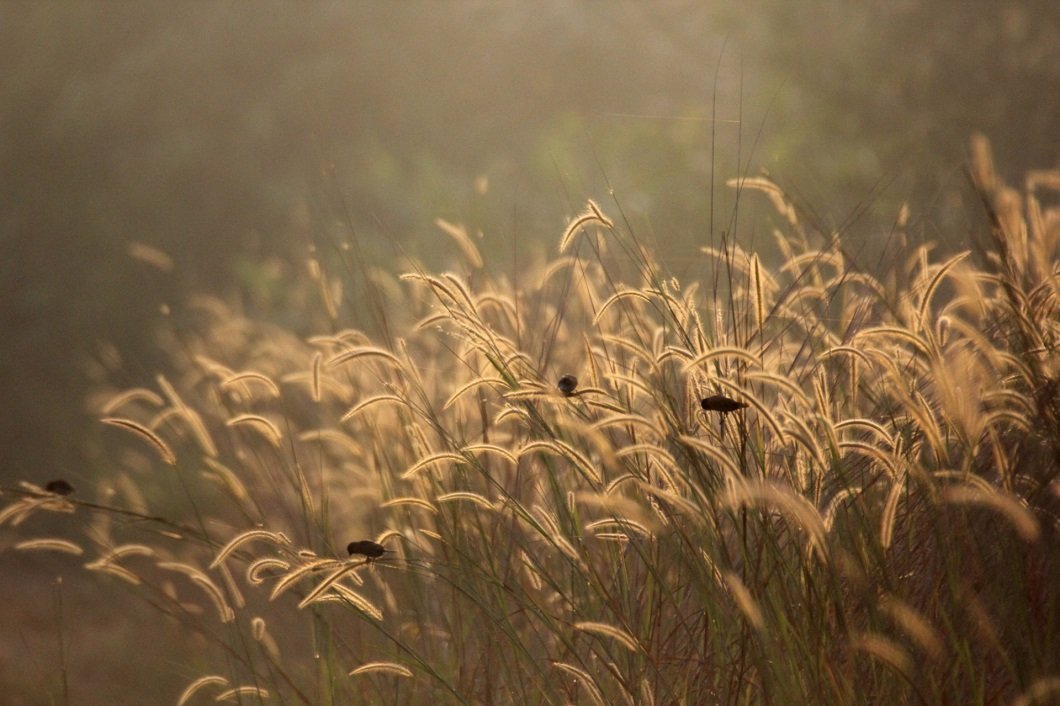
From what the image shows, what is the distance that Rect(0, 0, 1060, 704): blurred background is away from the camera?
9.45m

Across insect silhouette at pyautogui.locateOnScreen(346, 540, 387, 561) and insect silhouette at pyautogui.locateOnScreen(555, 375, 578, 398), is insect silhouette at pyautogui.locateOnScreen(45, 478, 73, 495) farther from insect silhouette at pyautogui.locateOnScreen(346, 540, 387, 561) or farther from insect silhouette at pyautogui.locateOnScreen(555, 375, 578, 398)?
insect silhouette at pyautogui.locateOnScreen(555, 375, 578, 398)

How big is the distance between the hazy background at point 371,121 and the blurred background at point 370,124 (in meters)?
0.03

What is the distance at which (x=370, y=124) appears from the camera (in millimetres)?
10742

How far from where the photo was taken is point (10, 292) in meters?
9.45

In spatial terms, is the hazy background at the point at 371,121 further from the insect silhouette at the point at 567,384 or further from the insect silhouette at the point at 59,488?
the insect silhouette at the point at 567,384

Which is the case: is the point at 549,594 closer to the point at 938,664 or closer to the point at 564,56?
the point at 938,664

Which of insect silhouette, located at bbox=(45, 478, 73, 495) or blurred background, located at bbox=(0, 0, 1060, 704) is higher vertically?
blurred background, located at bbox=(0, 0, 1060, 704)

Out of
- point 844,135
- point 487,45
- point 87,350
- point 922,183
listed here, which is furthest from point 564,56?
point 87,350

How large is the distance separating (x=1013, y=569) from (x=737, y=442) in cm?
50

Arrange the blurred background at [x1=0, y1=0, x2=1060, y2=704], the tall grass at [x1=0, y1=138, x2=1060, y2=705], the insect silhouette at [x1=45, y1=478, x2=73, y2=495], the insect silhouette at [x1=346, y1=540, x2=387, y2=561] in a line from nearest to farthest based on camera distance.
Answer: the tall grass at [x1=0, y1=138, x2=1060, y2=705]
the insect silhouette at [x1=346, y1=540, x2=387, y2=561]
the insect silhouette at [x1=45, y1=478, x2=73, y2=495]
the blurred background at [x1=0, y1=0, x2=1060, y2=704]

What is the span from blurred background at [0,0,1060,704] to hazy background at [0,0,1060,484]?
25 millimetres

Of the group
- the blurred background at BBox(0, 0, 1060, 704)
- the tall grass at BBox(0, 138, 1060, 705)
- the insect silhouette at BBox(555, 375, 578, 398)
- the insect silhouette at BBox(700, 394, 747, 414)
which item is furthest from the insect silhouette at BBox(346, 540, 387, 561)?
the blurred background at BBox(0, 0, 1060, 704)

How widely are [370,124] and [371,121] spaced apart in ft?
0.10

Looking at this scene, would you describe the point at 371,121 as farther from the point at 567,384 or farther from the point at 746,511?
the point at 746,511
